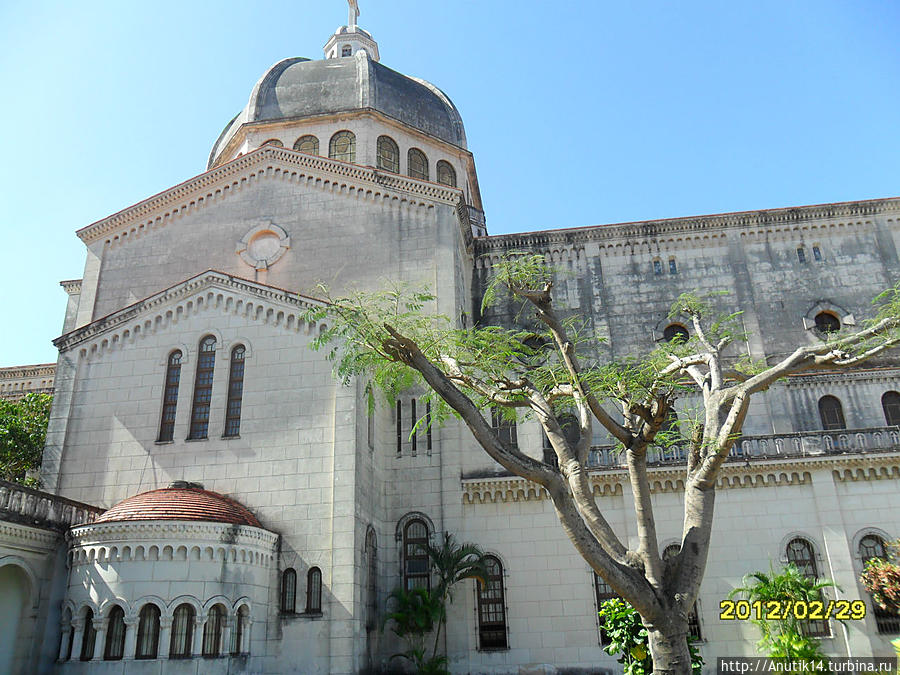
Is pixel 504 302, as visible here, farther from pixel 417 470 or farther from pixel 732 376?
pixel 732 376

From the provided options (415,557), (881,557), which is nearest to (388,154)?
(415,557)

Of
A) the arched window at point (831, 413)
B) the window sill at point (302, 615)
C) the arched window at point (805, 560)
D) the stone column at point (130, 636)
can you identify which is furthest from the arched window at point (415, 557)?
the arched window at point (831, 413)

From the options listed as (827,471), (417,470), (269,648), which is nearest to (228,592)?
(269,648)

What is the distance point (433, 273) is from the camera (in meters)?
24.8

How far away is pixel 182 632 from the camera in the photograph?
53.5 feet

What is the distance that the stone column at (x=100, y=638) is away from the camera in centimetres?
1608

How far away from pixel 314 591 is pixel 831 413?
17646mm

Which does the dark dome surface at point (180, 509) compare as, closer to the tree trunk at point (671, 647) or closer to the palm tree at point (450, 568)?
the palm tree at point (450, 568)

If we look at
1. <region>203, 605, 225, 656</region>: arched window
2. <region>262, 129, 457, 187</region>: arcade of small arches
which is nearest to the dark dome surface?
<region>203, 605, 225, 656</region>: arched window

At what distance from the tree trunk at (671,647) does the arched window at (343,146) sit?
23784 millimetres

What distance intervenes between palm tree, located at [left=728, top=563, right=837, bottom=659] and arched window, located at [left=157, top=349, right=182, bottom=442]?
15.6m

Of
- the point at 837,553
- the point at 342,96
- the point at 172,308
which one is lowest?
the point at 837,553

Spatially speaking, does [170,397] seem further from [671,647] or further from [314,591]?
[671,647]

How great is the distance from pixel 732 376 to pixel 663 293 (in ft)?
46.8
